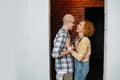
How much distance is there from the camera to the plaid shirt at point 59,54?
9.51ft

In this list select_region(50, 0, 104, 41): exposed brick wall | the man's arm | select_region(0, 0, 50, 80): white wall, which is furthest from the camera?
select_region(50, 0, 104, 41): exposed brick wall

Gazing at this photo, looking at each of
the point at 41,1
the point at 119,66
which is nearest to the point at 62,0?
the point at 41,1

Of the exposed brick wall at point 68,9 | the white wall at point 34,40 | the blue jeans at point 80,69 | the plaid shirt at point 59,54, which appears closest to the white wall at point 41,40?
the white wall at point 34,40

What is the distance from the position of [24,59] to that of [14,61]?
303cm

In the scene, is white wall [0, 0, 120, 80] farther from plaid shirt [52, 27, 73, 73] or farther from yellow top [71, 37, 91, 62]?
yellow top [71, 37, 91, 62]

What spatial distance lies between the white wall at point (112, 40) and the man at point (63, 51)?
0.66 meters

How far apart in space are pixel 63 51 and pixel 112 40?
851 mm

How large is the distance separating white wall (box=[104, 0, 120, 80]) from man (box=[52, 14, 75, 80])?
25.9 inches

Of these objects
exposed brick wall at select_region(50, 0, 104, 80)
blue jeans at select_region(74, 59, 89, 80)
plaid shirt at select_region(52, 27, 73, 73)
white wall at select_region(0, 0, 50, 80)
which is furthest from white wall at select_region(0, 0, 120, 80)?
exposed brick wall at select_region(50, 0, 104, 80)

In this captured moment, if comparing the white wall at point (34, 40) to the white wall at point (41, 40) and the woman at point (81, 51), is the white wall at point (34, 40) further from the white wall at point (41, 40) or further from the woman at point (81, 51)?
the woman at point (81, 51)

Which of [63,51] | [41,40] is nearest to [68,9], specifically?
[41,40]

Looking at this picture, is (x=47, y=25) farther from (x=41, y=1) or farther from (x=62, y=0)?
(x=62, y=0)

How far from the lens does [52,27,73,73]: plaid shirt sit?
2898 mm

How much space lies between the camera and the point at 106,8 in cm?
335
